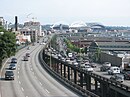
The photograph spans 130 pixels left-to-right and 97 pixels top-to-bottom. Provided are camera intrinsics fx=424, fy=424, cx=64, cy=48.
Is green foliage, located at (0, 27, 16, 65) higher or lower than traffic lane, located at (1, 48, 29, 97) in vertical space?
higher

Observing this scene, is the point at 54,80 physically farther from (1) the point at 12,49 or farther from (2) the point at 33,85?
(1) the point at 12,49

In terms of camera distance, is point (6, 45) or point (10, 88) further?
point (6, 45)

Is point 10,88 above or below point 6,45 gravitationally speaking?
below

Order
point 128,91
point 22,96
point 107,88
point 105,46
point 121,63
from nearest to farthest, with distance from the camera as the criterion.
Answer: point 128,91 < point 22,96 < point 107,88 < point 121,63 < point 105,46

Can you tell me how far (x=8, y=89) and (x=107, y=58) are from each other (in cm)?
7519

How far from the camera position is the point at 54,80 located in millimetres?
58875

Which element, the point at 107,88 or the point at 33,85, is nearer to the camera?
the point at 107,88

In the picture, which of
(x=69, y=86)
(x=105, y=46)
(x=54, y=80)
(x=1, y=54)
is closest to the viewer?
(x=69, y=86)

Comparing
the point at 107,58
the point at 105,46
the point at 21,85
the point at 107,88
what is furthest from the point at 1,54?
the point at 105,46

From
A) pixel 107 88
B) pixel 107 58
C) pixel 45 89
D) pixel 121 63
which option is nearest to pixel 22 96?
pixel 45 89

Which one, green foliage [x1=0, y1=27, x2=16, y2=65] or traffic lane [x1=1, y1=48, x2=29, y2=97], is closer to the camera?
traffic lane [x1=1, y1=48, x2=29, y2=97]

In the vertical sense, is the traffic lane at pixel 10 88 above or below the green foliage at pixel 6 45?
below

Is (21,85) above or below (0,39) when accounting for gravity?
below

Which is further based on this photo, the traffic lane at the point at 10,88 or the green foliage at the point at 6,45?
the green foliage at the point at 6,45
